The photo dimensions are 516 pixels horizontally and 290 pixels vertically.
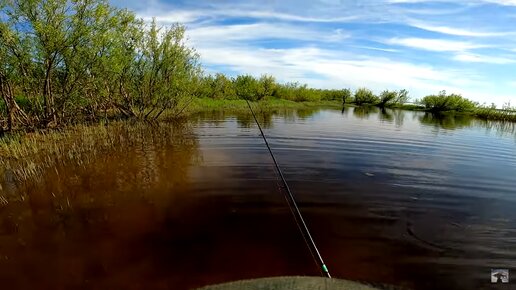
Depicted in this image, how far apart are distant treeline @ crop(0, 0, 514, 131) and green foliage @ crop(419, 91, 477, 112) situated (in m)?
64.6

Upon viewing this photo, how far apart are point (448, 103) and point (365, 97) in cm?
3170

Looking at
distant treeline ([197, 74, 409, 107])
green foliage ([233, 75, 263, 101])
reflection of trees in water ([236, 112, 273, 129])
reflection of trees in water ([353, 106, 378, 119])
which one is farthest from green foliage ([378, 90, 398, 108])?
reflection of trees in water ([236, 112, 273, 129])

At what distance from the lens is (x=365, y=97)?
10688 centimetres

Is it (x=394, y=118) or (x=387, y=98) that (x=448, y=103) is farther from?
(x=394, y=118)

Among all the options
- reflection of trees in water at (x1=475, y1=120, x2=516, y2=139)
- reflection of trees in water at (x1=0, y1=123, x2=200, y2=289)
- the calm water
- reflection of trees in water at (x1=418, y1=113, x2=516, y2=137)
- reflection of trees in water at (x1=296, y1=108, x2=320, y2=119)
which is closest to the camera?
the calm water

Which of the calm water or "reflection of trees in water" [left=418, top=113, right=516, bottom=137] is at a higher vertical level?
"reflection of trees in water" [left=418, top=113, right=516, bottom=137]

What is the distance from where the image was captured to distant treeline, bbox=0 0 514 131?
1877 cm

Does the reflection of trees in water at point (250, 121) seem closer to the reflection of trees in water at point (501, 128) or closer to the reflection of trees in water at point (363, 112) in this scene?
the reflection of trees in water at point (363, 112)

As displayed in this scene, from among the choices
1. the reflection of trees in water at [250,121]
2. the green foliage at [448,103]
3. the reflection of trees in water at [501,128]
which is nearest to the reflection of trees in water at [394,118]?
the reflection of trees in water at [501,128]

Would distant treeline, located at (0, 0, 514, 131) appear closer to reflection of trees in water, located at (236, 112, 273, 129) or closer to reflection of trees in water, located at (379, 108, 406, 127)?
reflection of trees in water, located at (236, 112, 273, 129)

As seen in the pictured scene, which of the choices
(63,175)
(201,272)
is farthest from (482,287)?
(63,175)

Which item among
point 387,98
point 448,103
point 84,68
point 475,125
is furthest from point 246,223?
point 387,98

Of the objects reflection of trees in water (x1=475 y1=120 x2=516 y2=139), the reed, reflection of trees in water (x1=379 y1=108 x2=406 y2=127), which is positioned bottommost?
the reed

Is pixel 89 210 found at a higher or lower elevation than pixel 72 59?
lower
